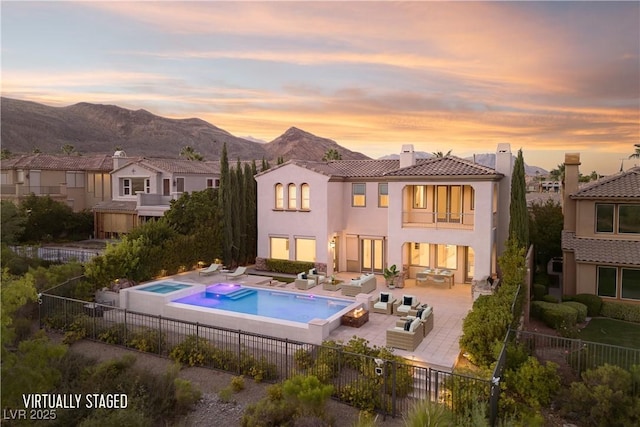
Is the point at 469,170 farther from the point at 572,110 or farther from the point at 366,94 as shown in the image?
the point at 366,94

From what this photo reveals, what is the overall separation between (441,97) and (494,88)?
496cm

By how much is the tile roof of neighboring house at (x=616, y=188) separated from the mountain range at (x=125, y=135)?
9356cm

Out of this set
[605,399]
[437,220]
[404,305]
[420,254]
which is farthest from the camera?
[420,254]

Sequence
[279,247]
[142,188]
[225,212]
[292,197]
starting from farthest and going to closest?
[142,188] < [279,247] < [225,212] < [292,197]

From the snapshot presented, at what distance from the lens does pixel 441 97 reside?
35.1 m

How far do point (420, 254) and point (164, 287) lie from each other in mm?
14980

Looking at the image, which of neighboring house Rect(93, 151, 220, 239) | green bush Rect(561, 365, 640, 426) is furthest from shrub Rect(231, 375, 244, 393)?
neighboring house Rect(93, 151, 220, 239)

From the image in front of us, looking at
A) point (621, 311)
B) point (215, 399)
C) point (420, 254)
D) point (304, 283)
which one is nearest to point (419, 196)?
point (420, 254)

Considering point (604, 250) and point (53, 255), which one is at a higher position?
point (604, 250)

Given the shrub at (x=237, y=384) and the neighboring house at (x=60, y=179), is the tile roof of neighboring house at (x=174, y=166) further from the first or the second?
the shrub at (x=237, y=384)

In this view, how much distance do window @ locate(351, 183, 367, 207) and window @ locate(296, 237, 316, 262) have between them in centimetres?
377

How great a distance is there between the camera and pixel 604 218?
23641 mm

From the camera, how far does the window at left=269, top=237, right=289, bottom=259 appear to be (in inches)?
1187

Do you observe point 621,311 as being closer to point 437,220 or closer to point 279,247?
point 437,220
